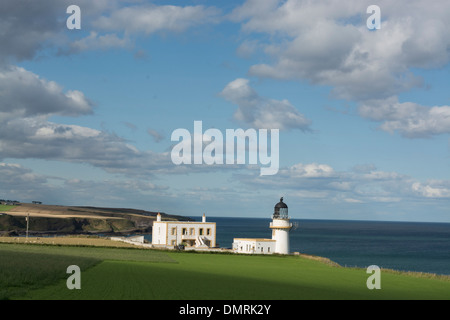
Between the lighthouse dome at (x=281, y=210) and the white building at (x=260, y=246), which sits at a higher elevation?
the lighthouse dome at (x=281, y=210)

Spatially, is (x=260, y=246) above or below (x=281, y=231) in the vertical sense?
below

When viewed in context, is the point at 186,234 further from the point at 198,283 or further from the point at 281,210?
the point at 198,283

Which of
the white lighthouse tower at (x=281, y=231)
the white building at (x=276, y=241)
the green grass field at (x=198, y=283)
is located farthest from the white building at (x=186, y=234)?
the green grass field at (x=198, y=283)

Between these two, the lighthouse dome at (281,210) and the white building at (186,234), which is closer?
the lighthouse dome at (281,210)

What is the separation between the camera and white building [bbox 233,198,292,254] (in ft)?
251

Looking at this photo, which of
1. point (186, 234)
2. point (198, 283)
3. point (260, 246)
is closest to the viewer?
point (198, 283)

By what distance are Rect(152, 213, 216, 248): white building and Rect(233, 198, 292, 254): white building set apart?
320 inches

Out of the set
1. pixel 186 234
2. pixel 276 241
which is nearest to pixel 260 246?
pixel 276 241

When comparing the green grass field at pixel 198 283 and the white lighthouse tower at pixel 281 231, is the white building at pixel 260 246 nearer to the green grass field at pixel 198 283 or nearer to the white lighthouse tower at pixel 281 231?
the white lighthouse tower at pixel 281 231

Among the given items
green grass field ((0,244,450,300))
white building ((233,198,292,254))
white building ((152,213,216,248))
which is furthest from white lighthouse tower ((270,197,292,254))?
green grass field ((0,244,450,300))

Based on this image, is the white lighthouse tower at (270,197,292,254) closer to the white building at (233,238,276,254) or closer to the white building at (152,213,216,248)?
the white building at (233,238,276,254)

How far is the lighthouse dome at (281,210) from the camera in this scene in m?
78.5

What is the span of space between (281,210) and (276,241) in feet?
15.1

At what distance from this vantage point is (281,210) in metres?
78.9
